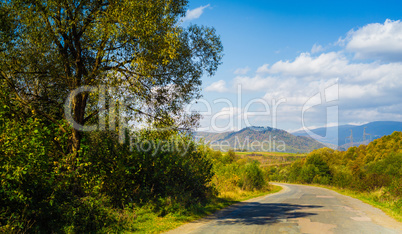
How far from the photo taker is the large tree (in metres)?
10.4

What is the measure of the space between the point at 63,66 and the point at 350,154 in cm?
10519

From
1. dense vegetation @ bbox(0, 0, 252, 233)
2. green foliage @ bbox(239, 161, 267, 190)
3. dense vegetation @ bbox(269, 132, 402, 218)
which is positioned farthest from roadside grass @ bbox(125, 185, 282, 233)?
green foliage @ bbox(239, 161, 267, 190)

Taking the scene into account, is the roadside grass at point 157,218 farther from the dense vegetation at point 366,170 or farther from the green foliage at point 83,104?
the dense vegetation at point 366,170

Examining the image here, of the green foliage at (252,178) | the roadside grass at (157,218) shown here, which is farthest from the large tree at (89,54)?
the green foliage at (252,178)

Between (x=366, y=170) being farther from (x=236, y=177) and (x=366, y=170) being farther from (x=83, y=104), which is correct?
(x=83, y=104)

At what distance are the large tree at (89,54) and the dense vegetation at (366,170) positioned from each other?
13.7m

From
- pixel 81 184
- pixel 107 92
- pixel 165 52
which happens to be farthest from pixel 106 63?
pixel 81 184

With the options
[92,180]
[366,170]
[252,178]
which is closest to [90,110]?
[92,180]

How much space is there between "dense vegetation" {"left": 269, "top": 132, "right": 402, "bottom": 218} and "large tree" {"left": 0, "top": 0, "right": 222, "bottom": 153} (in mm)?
13707

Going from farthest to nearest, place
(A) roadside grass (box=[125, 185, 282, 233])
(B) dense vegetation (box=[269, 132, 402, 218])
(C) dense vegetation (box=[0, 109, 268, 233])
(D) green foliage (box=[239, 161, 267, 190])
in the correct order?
(D) green foliage (box=[239, 161, 267, 190]) < (B) dense vegetation (box=[269, 132, 402, 218]) < (A) roadside grass (box=[125, 185, 282, 233]) < (C) dense vegetation (box=[0, 109, 268, 233])

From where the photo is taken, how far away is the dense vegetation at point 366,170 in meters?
22.1

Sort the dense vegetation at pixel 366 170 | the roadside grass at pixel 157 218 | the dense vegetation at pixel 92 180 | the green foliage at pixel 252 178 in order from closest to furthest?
the dense vegetation at pixel 92 180 < the roadside grass at pixel 157 218 < the dense vegetation at pixel 366 170 < the green foliage at pixel 252 178

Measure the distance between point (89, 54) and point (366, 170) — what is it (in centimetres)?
5466

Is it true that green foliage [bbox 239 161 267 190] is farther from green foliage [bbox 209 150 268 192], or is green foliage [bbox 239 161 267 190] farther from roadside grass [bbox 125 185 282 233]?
roadside grass [bbox 125 185 282 233]
